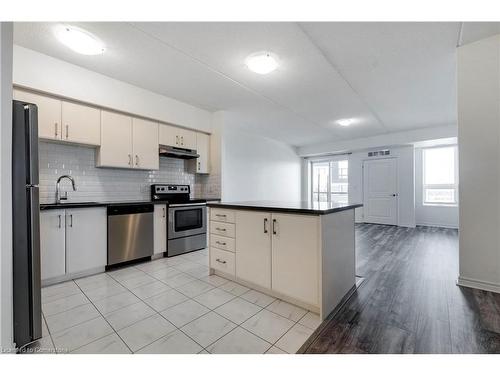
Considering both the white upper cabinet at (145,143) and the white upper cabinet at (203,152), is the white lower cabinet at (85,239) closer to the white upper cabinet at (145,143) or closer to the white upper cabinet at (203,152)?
the white upper cabinet at (145,143)

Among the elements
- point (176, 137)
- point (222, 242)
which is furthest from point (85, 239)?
point (176, 137)

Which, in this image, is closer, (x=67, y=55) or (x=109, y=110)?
(x=67, y=55)

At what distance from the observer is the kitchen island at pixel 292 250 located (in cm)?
181

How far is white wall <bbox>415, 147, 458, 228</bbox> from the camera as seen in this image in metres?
5.91

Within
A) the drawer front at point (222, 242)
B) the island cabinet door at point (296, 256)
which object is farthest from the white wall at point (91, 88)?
the island cabinet door at point (296, 256)

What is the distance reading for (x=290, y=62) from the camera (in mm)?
2604

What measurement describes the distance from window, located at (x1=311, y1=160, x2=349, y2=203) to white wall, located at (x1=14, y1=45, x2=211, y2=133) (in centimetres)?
504

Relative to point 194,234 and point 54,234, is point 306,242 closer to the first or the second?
point 194,234

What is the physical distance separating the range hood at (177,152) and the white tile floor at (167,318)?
1.87 metres

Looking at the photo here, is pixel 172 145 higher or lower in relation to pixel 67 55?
lower

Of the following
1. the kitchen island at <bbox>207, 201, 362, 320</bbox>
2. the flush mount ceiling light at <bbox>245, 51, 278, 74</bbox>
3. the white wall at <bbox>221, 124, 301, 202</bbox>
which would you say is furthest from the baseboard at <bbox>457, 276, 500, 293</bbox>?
the white wall at <bbox>221, 124, 301, 202</bbox>

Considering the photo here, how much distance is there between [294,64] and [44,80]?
8.99 feet
